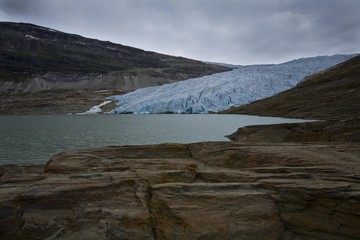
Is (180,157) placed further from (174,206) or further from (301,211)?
(301,211)

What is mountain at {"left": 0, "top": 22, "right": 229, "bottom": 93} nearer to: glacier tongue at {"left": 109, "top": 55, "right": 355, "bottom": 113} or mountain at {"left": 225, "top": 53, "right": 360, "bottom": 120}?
glacier tongue at {"left": 109, "top": 55, "right": 355, "bottom": 113}

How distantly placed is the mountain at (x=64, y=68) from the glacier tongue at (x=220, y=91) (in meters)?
63.7

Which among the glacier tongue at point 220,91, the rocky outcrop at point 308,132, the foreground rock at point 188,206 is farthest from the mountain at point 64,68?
the foreground rock at point 188,206

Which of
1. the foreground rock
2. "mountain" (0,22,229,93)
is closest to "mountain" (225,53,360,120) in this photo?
the foreground rock

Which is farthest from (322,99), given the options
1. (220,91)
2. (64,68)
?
(64,68)

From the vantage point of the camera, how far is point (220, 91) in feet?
233

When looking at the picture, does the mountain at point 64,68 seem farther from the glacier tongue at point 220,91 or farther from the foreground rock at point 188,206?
the foreground rock at point 188,206

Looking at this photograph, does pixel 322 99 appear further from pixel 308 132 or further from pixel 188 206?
pixel 188 206

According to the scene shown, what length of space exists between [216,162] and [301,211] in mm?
3643

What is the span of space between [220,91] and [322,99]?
23.7 m

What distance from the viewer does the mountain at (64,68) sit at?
460ft

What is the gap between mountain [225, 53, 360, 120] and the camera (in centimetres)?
4428

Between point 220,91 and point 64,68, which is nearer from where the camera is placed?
point 220,91

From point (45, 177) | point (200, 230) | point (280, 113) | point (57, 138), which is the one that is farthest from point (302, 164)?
point (280, 113)
